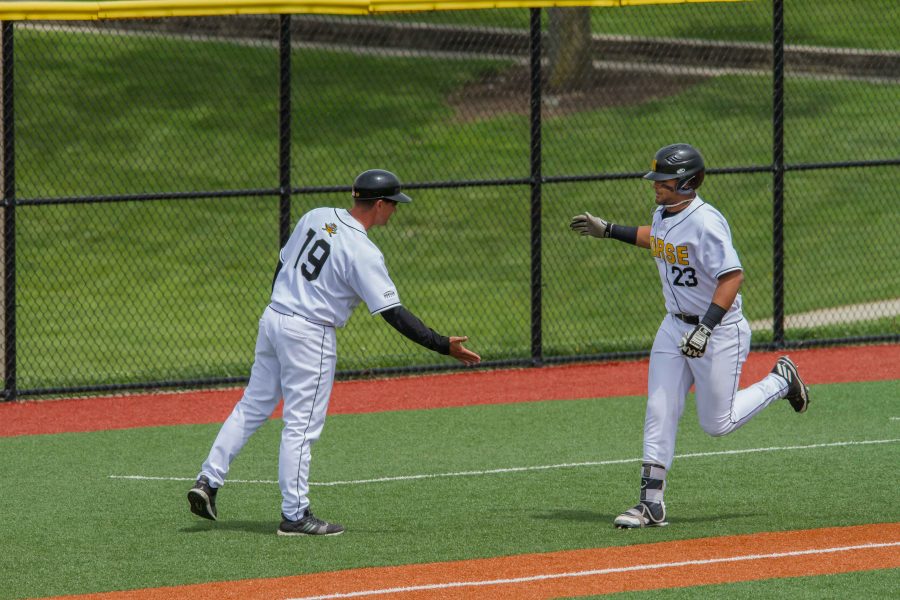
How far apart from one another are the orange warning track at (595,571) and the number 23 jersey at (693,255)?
126cm

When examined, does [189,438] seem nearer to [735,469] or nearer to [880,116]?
[735,469]

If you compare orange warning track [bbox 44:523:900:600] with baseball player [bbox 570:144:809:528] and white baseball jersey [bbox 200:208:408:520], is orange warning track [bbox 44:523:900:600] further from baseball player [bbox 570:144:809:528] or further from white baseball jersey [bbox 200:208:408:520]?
white baseball jersey [bbox 200:208:408:520]

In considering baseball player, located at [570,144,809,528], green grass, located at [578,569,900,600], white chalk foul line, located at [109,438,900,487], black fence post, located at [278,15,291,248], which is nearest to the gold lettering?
baseball player, located at [570,144,809,528]

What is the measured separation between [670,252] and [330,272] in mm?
1786

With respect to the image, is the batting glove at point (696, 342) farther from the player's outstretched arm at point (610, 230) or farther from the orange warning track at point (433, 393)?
the orange warning track at point (433, 393)

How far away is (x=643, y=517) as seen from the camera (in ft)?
25.4

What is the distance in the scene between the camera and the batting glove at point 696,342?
7.43 m

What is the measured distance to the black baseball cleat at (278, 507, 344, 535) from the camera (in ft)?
25.1

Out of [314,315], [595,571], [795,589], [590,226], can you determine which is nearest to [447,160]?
[590,226]

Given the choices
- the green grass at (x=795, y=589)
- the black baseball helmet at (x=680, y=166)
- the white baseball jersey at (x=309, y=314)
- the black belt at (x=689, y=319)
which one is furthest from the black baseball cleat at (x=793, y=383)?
the white baseball jersey at (x=309, y=314)

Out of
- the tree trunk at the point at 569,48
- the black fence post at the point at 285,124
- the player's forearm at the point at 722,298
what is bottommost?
the player's forearm at the point at 722,298

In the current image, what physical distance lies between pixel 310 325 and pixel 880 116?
20576mm

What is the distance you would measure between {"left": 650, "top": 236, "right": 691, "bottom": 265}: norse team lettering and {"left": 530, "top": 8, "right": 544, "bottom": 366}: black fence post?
537 cm

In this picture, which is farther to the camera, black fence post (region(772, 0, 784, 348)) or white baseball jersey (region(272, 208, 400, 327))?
black fence post (region(772, 0, 784, 348))
